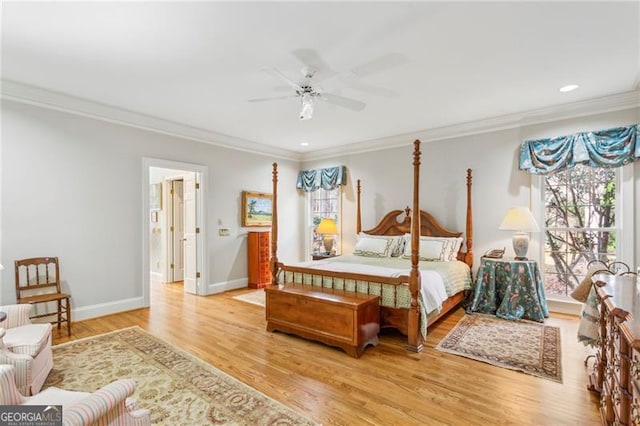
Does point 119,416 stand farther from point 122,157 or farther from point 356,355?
point 122,157

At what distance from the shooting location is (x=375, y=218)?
5738 millimetres

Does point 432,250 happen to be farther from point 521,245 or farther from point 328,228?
point 328,228

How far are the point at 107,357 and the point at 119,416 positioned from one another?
1907 millimetres

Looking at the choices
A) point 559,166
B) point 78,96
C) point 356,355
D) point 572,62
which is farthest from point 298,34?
point 559,166

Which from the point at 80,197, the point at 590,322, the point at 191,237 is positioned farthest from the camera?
the point at 191,237

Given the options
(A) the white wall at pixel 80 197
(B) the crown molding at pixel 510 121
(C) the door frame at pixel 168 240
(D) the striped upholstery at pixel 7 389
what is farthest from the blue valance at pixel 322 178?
(D) the striped upholstery at pixel 7 389

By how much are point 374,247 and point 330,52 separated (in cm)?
309

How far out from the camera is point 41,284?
354 cm

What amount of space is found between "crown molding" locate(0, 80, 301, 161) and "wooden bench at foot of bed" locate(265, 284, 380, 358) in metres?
2.92

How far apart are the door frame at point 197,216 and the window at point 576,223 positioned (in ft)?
16.4

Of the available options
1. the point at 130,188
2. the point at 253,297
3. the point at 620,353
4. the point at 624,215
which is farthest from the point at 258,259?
the point at 624,215

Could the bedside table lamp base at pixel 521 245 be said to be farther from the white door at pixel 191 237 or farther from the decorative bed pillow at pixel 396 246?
the white door at pixel 191 237

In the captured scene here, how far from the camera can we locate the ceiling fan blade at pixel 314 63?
8.84 ft

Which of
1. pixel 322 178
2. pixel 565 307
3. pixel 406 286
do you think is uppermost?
pixel 322 178
